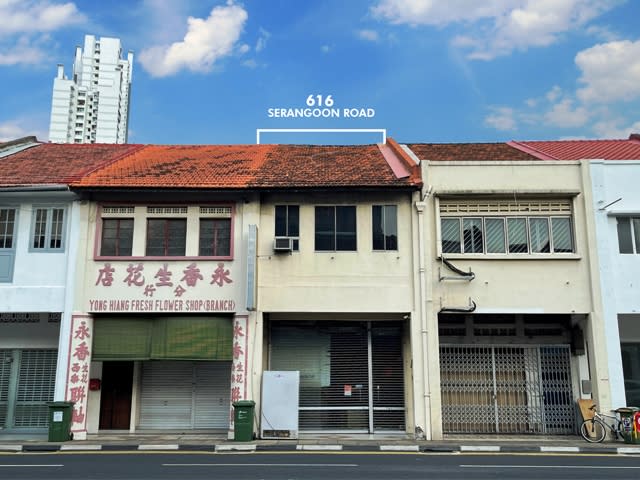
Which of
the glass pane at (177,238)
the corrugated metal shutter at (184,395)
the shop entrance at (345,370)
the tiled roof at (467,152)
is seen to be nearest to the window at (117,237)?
the glass pane at (177,238)

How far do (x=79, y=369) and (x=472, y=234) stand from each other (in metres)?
11.7

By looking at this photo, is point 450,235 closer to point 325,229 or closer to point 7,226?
point 325,229

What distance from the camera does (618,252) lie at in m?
16.5

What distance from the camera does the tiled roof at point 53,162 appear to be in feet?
55.8

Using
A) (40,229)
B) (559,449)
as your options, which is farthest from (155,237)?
(559,449)

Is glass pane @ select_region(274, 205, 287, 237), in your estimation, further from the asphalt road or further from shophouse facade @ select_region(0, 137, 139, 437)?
the asphalt road

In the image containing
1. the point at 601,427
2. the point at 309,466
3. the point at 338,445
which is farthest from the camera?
the point at 601,427

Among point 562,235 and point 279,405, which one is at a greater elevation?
point 562,235

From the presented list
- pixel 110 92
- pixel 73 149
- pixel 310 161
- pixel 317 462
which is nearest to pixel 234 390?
pixel 317 462

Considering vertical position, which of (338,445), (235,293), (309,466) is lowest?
(309,466)

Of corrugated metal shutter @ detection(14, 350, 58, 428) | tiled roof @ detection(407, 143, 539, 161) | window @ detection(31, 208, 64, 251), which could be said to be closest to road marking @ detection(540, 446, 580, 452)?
tiled roof @ detection(407, 143, 539, 161)

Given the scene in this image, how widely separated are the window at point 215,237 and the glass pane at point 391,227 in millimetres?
4561

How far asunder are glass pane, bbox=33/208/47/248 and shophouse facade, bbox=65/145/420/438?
3.97ft

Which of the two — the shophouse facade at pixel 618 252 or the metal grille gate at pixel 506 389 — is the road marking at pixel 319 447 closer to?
the metal grille gate at pixel 506 389
